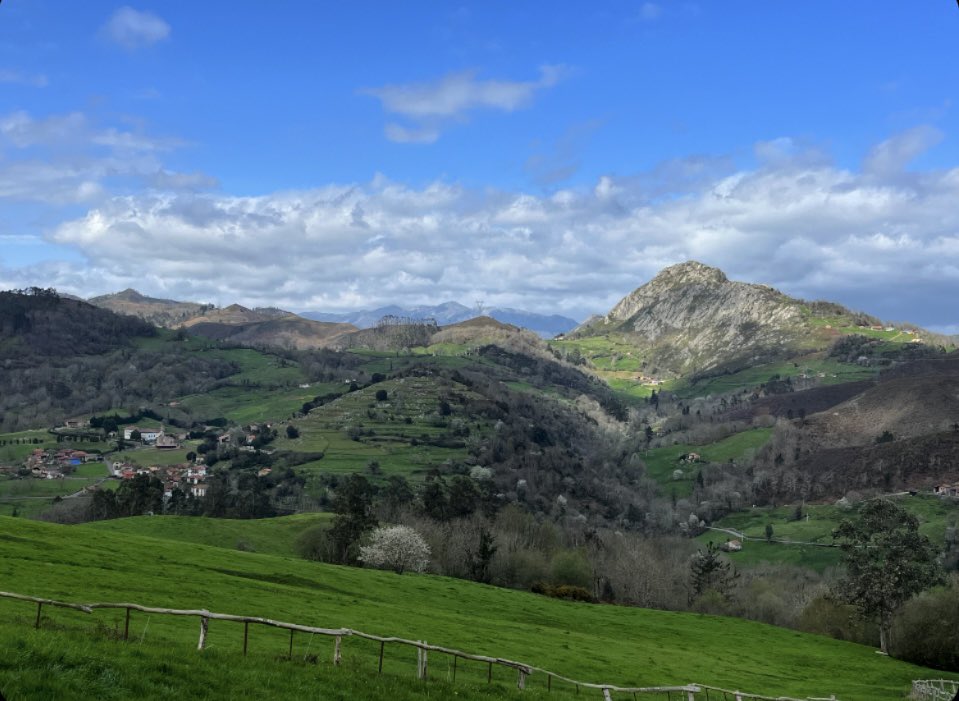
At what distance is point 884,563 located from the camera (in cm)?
9312

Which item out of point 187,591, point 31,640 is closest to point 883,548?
point 187,591

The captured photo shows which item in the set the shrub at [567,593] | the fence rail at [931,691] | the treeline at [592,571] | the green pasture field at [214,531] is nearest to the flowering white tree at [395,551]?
the treeline at [592,571]

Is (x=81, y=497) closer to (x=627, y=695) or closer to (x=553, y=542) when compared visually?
(x=553, y=542)

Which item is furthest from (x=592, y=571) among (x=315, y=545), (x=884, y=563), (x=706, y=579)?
(x=315, y=545)

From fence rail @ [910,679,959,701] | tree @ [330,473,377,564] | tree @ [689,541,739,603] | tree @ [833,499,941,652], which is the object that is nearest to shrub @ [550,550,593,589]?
tree @ [689,541,739,603]

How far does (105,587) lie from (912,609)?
261ft

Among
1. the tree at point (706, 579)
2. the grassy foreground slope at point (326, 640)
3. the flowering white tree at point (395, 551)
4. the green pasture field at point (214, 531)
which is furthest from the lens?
the tree at point (706, 579)

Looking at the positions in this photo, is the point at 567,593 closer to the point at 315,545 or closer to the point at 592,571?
the point at 592,571

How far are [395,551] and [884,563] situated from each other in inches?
2490

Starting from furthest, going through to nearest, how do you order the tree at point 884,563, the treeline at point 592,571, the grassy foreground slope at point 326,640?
the tree at point 884,563 → the treeline at point 592,571 → the grassy foreground slope at point 326,640

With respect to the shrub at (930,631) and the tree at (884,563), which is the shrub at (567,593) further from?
the shrub at (930,631)

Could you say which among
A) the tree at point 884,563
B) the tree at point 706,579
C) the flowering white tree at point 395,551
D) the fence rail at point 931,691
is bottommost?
the tree at point 706,579

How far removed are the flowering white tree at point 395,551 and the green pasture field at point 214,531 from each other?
1739 centimetres

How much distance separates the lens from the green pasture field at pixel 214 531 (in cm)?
10556
